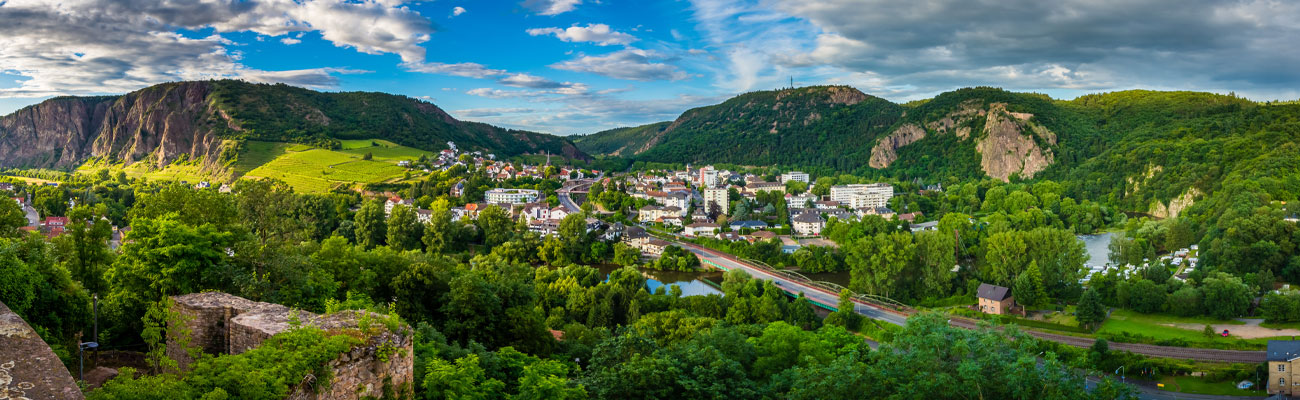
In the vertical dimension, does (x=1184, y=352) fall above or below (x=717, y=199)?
below

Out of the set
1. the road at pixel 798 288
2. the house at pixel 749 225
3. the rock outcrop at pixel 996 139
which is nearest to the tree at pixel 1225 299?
the road at pixel 798 288

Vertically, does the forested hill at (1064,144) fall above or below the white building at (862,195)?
above

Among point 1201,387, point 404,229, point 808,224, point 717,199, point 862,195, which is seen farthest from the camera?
point 862,195

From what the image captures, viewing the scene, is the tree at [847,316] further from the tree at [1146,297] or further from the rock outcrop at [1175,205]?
the rock outcrop at [1175,205]

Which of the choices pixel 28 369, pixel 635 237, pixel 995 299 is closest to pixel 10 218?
pixel 28 369

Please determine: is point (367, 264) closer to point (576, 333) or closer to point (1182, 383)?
point (576, 333)

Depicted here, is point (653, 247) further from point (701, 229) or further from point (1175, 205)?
point (1175, 205)

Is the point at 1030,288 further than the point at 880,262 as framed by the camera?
No
